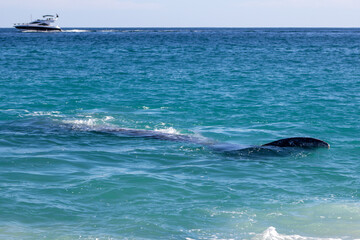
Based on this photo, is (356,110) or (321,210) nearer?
(321,210)

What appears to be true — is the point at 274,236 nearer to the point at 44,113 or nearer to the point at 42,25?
the point at 44,113

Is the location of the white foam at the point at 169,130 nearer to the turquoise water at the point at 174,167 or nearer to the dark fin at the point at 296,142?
the turquoise water at the point at 174,167

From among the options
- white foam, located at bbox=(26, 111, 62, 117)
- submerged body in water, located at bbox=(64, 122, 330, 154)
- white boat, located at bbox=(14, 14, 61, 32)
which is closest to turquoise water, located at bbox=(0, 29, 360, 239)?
white foam, located at bbox=(26, 111, 62, 117)

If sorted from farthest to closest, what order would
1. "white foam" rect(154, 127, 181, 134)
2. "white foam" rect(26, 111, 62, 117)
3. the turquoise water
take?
"white foam" rect(26, 111, 62, 117), "white foam" rect(154, 127, 181, 134), the turquoise water

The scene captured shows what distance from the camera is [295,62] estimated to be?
4394 cm

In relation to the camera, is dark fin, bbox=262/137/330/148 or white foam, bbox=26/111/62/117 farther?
white foam, bbox=26/111/62/117

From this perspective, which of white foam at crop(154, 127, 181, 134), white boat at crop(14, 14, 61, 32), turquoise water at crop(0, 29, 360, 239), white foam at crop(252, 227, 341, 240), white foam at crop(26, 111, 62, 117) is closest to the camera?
white foam at crop(252, 227, 341, 240)

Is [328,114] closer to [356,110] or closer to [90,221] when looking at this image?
[356,110]

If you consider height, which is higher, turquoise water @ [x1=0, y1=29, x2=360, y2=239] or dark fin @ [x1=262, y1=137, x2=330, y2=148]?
dark fin @ [x1=262, y1=137, x2=330, y2=148]

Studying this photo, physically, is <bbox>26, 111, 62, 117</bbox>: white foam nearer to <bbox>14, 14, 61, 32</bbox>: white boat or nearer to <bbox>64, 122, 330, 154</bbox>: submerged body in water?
<bbox>64, 122, 330, 154</bbox>: submerged body in water

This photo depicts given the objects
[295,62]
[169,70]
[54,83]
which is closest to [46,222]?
[54,83]

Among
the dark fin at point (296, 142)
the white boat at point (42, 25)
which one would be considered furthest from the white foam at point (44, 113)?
the white boat at point (42, 25)

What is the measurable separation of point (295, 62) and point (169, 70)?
43.3ft

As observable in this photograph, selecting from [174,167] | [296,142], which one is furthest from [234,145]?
[174,167]
